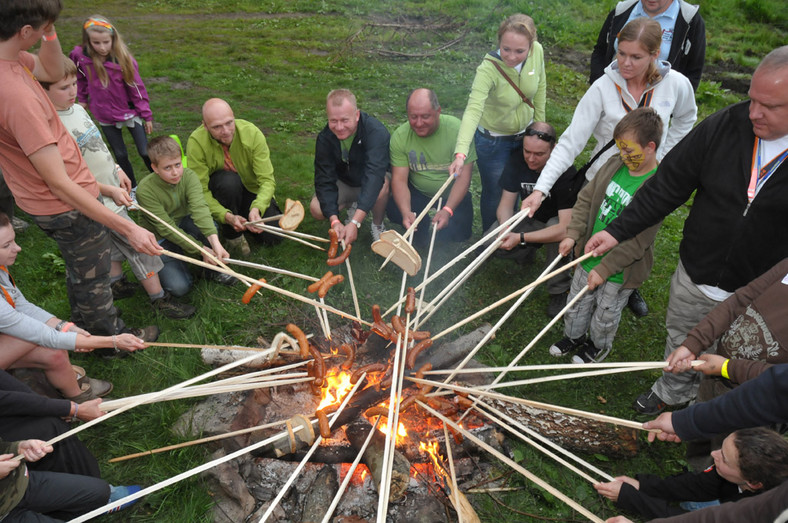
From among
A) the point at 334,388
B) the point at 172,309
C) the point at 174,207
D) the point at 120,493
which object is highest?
the point at 174,207

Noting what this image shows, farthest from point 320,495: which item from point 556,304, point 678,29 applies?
point 678,29

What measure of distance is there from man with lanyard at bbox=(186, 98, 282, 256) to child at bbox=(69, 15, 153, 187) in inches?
64.3

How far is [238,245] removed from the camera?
18.5 ft

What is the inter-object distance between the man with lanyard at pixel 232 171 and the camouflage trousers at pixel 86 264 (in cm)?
145

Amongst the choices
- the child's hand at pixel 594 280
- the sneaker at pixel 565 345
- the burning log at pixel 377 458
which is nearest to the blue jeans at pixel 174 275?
the burning log at pixel 377 458

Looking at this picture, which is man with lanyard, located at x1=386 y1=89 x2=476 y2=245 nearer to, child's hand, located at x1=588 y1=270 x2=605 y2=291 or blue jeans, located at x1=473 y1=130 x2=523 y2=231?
blue jeans, located at x1=473 y1=130 x2=523 y2=231

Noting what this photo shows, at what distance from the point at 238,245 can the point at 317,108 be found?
4491 mm

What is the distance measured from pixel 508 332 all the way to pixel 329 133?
2.75m

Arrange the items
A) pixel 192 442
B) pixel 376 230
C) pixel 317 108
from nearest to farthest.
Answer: pixel 192 442
pixel 376 230
pixel 317 108

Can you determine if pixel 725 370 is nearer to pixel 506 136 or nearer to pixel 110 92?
pixel 506 136

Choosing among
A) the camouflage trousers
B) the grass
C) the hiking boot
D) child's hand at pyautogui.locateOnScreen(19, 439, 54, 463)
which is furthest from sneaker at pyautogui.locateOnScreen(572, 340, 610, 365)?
the hiking boot

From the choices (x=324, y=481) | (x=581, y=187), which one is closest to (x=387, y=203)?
(x=581, y=187)

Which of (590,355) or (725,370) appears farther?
(590,355)

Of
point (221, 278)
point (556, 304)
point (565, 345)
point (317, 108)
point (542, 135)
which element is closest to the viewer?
point (565, 345)
